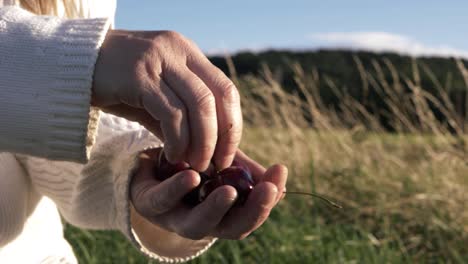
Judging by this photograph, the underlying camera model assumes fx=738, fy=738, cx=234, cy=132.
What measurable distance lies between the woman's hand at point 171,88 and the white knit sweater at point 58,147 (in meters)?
0.04

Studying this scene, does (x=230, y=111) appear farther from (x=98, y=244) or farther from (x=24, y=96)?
(x=98, y=244)

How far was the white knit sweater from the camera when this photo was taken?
97cm

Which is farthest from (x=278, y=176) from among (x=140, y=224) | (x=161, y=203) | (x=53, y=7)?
(x=53, y=7)

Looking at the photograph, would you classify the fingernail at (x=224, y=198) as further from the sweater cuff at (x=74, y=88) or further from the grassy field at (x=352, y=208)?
the grassy field at (x=352, y=208)

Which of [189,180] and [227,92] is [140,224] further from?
[227,92]

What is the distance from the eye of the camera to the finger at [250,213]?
1.07 m

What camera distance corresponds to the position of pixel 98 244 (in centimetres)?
346

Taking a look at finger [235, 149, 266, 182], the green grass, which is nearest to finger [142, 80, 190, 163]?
finger [235, 149, 266, 182]

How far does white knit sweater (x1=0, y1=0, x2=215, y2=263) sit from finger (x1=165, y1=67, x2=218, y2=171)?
120 mm

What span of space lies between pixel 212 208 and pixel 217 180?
0.17m

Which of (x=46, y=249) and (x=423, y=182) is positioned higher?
(x=46, y=249)

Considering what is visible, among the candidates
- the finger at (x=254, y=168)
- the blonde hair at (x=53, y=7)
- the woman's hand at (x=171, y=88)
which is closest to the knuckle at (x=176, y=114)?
the woman's hand at (x=171, y=88)

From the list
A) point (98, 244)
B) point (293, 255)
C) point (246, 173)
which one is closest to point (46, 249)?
point (246, 173)

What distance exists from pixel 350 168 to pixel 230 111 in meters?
3.69
